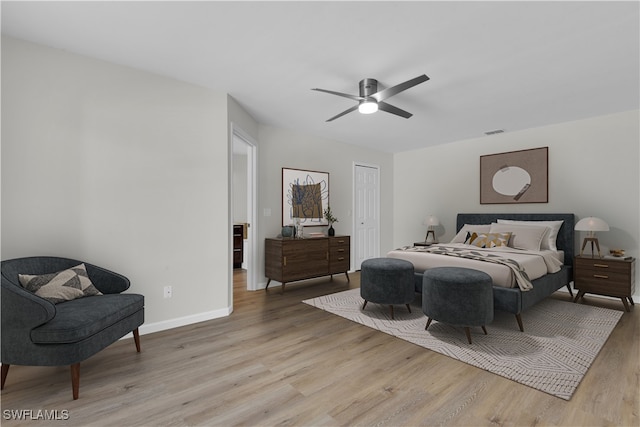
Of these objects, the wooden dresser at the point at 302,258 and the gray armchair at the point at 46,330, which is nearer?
the gray armchair at the point at 46,330

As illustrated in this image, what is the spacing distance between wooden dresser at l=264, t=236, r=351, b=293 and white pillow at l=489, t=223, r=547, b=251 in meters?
2.47

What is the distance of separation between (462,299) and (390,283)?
0.80 meters

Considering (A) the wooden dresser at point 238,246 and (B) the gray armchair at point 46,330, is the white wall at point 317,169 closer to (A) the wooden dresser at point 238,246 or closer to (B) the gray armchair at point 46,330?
(A) the wooden dresser at point 238,246

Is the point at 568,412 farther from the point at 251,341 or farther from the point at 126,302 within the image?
the point at 126,302

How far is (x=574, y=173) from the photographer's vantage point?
4398 millimetres

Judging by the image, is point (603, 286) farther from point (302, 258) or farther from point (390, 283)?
point (302, 258)

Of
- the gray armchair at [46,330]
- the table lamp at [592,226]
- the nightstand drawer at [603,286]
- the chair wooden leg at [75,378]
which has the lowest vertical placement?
the chair wooden leg at [75,378]

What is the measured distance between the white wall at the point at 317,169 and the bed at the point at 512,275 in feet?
5.57

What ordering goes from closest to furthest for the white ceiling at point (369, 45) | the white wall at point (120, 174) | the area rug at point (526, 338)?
the white ceiling at point (369, 45), the area rug at point (526, 338), the white wall at point (120, 174)

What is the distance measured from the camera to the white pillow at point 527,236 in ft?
13.4

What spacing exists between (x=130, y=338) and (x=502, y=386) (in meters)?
3.03

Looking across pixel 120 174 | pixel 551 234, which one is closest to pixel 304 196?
pixel 120 174

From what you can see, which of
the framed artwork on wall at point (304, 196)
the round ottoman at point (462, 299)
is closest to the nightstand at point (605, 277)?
the round ottoman at point (462, 299)

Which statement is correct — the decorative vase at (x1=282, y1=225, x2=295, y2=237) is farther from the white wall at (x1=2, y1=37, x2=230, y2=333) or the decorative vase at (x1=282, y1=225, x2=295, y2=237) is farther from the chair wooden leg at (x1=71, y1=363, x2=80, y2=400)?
the chair wooden leg at (x1=71, y1=363, x2=80, y2=400)
